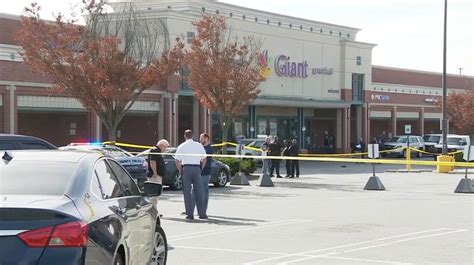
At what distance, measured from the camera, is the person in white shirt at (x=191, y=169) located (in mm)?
15094

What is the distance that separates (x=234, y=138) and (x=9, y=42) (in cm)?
1767

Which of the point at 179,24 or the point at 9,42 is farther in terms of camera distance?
the point at 179,24

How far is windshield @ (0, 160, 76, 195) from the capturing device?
6.06 meters

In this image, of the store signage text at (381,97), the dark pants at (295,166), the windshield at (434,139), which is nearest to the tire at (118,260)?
the dark pants at (295,166)

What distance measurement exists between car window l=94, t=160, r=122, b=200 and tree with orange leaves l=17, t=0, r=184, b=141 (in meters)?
20.8

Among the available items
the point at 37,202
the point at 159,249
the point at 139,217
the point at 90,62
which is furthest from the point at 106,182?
the point at 90,62

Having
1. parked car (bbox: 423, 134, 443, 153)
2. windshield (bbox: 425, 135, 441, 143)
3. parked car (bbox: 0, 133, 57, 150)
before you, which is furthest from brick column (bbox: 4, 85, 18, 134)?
windshield (bbox: 425, 135, 441, 143)

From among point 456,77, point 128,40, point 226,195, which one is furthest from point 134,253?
point 456,77

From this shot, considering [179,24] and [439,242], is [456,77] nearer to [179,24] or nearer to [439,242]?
[179,24]

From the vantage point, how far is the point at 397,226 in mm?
14172

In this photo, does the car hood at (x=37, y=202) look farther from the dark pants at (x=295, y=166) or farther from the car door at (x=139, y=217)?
the dark pants at (x=295, y=166)

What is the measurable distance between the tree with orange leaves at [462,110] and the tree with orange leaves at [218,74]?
30.8 m

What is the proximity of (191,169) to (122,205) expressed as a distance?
27.1ft

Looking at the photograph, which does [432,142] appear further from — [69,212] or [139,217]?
[69,212]
